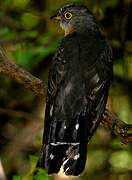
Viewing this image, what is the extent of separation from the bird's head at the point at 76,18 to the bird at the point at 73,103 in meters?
0.74

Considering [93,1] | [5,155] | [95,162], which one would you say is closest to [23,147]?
[5,155]

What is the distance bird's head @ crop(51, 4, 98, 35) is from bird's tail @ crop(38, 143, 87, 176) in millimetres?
1941

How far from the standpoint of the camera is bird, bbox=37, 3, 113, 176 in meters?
3.56

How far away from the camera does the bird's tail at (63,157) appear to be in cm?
355

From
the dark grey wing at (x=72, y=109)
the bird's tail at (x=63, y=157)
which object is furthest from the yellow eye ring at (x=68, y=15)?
the bird's tail at (x=63, y=157)

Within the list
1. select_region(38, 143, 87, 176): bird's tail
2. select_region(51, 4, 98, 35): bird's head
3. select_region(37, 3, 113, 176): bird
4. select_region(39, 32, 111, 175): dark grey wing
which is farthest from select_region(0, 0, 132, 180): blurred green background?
select_region(38, 143, 87, 176): bird's tail

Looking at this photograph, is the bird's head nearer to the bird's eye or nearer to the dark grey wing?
the bird's eye

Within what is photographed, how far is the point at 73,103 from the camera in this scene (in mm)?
3666

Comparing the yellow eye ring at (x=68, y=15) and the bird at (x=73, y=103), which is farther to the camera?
the yellow eye ring at (x=68, y=15)

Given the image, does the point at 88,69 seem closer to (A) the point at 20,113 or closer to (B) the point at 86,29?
(B) the point at 86,29

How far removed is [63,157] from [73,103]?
0.57 meters

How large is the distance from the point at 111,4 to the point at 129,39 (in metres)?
0.74

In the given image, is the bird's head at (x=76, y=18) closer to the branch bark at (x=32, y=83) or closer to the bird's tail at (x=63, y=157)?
the branch bark at (x=32, y=83)

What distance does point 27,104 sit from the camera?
5891 mm
